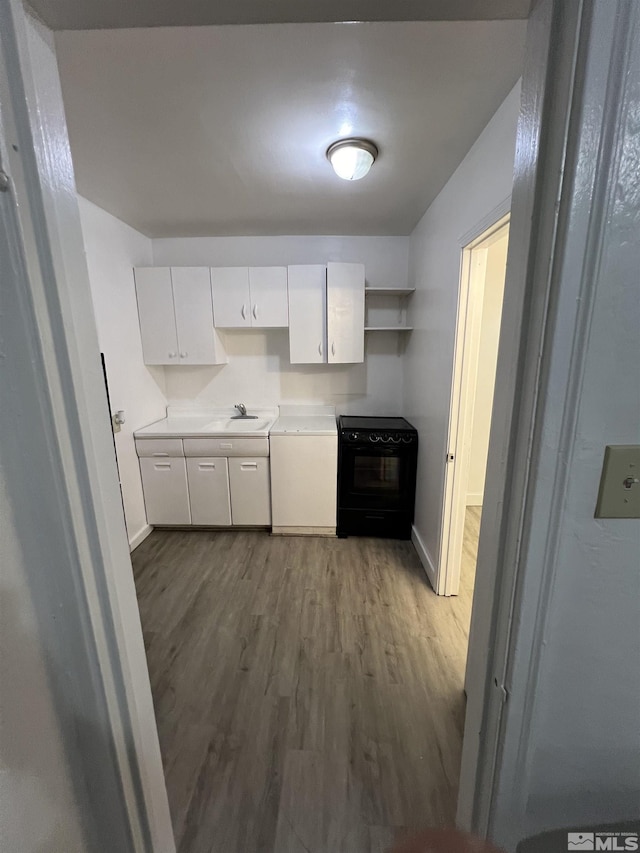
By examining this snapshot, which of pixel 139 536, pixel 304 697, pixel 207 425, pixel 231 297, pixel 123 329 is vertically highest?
pixel 231 297

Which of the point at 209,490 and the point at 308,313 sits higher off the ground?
the point at 308,313

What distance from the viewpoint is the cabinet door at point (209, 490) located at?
2.72 m

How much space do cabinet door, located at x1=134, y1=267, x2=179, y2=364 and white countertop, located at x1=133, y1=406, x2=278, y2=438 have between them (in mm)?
562

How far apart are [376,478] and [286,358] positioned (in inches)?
54.9

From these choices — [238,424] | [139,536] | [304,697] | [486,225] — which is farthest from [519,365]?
[139,536]

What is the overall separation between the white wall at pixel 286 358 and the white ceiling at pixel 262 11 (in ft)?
8.11

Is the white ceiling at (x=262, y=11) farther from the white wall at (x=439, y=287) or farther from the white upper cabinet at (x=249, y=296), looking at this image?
the white upper cabinet at (x=249, y=296)

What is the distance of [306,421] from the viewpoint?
9.68ft

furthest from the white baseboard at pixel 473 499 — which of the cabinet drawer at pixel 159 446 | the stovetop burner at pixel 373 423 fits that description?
the cabinet drawer at pixel 159 446

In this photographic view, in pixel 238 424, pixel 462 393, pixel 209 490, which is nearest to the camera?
pixel 462 393

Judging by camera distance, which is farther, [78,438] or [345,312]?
[345,312]

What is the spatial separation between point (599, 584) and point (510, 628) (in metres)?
0.17

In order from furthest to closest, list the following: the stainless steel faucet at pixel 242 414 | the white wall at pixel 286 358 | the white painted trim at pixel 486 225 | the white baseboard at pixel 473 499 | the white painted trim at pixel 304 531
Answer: the white baseboard at pixel 473 499 → the stainless steel faucet at pixel 242 414 → the white wall at pixel 286 358 → the white painted trim at pixel 304 531 → the white painted trim at pixel 486 225

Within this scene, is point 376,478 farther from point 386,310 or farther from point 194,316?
point 194,316
